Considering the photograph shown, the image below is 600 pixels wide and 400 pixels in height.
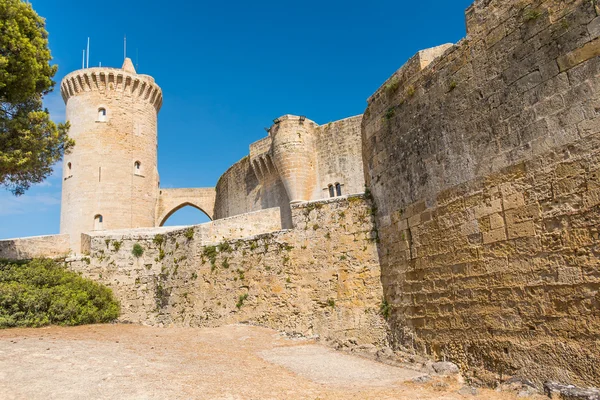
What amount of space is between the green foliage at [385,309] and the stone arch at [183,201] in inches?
933

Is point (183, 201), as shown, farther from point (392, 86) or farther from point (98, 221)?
point (392, 86)

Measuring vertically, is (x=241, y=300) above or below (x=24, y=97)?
below

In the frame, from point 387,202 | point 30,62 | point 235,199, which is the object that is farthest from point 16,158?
point 235,199

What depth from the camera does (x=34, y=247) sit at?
17.0m

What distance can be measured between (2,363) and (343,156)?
1514 centimetres

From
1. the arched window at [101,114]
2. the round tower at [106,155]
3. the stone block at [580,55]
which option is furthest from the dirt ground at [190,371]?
the arched window at [101,114]

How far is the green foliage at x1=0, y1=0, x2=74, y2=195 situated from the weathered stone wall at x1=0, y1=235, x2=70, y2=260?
11.8ft

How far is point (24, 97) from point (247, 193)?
14.0m

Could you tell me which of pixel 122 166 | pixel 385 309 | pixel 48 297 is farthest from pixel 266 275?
pixel 122 166

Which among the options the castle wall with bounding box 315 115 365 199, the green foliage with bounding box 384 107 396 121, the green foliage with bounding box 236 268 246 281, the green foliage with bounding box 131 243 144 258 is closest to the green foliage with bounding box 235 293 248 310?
the green foliage with bounding box 236 268 246 281

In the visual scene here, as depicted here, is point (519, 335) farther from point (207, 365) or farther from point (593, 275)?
point (207, 365)

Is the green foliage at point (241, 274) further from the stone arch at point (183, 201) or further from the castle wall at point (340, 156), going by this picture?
the stone arch at point (183, 201)

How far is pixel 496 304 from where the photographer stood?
605 cm

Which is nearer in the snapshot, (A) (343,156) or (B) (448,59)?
(B) (448,59)
